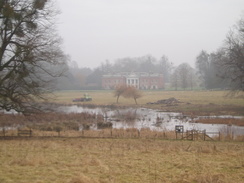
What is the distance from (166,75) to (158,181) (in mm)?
156171

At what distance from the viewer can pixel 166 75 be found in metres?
162

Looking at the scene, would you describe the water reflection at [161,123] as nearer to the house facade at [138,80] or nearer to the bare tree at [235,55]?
the bare tree at [235,55]

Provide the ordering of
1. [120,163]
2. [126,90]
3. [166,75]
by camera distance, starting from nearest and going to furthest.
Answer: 1. [120,163]
2. [126,90]
3. [166,75]

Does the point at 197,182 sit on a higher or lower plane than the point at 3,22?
lower

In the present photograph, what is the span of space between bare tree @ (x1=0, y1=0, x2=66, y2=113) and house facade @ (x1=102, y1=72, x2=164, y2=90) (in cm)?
10397

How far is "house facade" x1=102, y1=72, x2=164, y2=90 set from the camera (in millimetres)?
125875

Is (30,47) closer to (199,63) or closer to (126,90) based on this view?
(126,90)

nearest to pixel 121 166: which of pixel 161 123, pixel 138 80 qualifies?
pixel 161 123

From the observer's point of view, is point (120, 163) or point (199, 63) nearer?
point (120, 163)

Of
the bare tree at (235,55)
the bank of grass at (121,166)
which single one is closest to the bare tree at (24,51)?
the bank of grass at (121,166)

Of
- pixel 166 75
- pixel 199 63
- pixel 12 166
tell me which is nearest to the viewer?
pixel 12 166

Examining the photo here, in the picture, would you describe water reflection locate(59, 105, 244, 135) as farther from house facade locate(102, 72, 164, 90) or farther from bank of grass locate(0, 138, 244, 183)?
house facade locate(102, 72, 164, 90)

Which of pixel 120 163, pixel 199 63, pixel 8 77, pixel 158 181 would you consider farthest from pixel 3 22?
pixel 199 63

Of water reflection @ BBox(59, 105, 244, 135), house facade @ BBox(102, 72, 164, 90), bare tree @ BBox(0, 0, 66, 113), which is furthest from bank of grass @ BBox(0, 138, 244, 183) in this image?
house facade @ BBox(102, 72, 164, 90)
